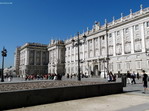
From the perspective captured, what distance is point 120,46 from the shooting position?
47.3 m

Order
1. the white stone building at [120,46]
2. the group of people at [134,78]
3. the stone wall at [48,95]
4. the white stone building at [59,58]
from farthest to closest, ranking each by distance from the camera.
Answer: the white stone building at [59,58]
the white stone building at [120,46]
the group of people at [134,78]
the stone wall at [48,95]

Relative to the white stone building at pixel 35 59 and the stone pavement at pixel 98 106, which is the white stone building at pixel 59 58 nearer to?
the white stone building at pixel 35 59

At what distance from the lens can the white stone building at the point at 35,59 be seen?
93475mm

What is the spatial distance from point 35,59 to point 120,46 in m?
61.6

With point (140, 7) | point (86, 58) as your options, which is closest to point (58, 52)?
point (86, 58)

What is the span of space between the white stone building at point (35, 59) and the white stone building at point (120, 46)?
132ft

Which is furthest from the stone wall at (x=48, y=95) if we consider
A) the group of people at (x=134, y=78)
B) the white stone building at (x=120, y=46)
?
the white stone building at (x=120, y=46)

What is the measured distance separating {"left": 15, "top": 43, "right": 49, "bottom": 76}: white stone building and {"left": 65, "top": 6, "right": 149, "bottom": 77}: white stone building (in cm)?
4009

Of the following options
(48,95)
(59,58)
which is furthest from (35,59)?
(48,95)

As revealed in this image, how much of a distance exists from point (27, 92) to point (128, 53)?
40419 millimetres

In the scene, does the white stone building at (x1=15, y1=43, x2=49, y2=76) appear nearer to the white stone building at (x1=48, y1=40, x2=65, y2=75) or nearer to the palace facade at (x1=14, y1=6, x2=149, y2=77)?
the white stone building at (x1=48, y1=40, x2=65, y2=75)

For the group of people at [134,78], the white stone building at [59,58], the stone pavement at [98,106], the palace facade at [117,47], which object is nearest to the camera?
the stone pavement at [98,106]

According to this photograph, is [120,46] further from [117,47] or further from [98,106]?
[98,106]

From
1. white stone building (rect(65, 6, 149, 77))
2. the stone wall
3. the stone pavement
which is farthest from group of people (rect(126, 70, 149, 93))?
white stone building (rect(65, 6, 149, 77))
